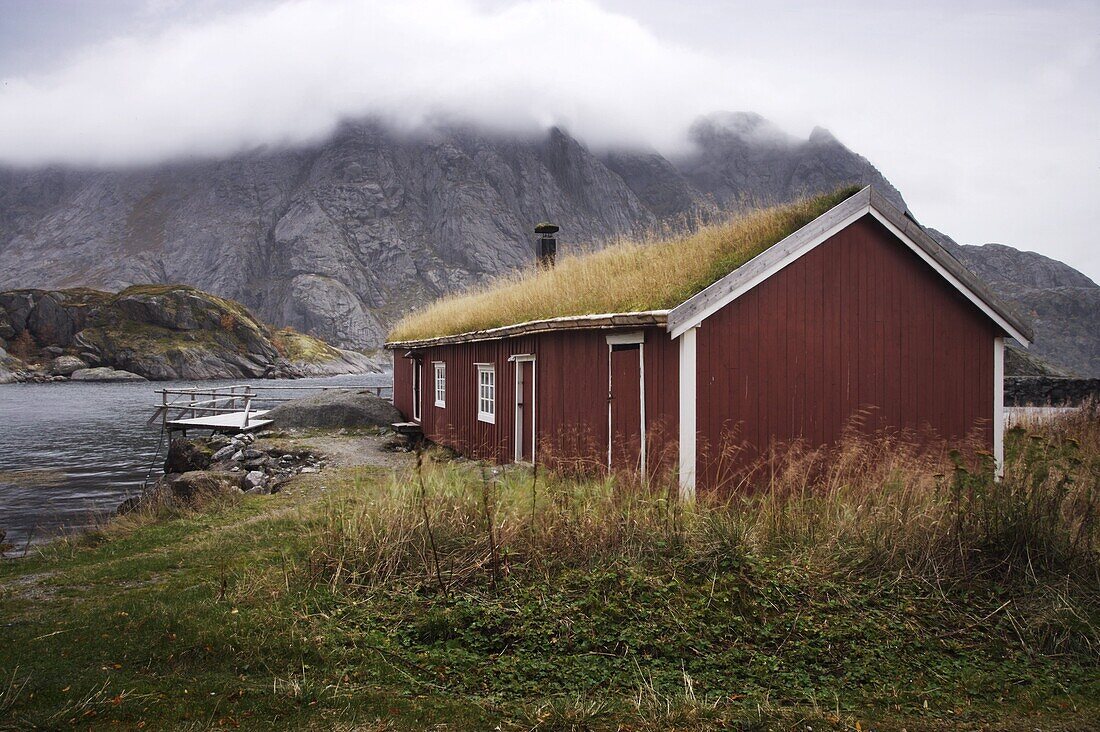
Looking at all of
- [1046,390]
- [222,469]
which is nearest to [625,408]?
[222,469]

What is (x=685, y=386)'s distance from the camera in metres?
9.05

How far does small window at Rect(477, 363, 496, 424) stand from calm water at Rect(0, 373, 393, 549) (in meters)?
7.27

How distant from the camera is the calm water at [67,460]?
47.0 feet

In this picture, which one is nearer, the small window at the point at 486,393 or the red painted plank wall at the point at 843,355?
the red painted plank wall at the point at 843,355

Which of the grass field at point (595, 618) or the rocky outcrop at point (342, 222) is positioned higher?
the rocky outcrop at point (342, 222)

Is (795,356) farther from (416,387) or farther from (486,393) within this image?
(416,387)

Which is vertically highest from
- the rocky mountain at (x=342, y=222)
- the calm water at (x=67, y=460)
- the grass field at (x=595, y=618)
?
the rocky mountain at (x=342, y=222)

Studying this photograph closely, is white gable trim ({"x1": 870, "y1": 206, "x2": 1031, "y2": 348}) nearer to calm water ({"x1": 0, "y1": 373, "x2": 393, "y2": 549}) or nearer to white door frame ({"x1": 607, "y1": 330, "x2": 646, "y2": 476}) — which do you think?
white door frame ({"x1": 607, "y1": 330, "x2": 646, "y2": 476})

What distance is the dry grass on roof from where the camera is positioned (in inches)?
393

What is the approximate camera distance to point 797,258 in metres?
9.84

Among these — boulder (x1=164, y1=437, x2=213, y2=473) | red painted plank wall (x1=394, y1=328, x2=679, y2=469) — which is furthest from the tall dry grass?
boulder (x1=164, y1=437, x2=213, y2=473)

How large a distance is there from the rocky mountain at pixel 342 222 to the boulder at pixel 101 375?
70.0m

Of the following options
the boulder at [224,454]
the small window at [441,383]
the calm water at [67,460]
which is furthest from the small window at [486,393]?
the boulder at [224,454]

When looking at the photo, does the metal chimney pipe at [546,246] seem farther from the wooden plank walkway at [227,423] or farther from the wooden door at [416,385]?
the wooden plank walkway at [227,423]
